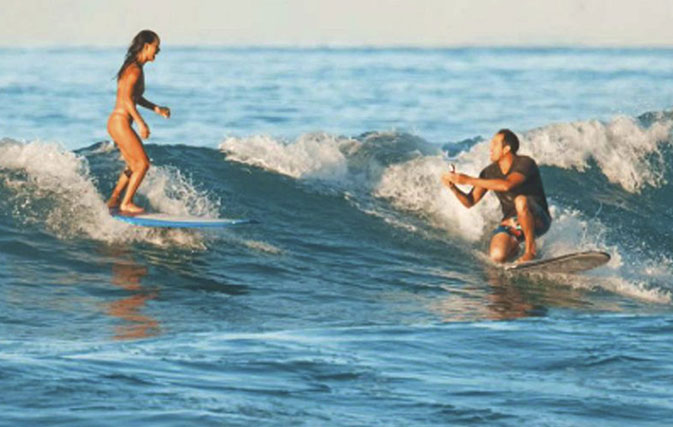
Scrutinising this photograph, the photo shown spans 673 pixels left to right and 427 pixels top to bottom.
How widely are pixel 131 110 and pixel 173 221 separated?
1102mm

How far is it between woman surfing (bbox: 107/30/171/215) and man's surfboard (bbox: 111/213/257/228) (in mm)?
91

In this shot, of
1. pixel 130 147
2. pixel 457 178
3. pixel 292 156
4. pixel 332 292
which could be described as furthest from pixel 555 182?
pixel 130 147

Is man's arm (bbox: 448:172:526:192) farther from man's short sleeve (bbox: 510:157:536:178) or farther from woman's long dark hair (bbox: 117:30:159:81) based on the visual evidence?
woman's long dark hair (bbox: 117:30:159:81)

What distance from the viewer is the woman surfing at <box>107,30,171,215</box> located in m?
12.9

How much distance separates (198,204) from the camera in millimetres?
15430

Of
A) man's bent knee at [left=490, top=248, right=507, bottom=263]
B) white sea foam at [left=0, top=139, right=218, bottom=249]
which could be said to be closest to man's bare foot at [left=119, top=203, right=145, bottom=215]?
white sea foam at [left=0, top=139, right=218, bottom=249]

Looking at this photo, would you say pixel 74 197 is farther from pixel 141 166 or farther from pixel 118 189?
pixel 141 166

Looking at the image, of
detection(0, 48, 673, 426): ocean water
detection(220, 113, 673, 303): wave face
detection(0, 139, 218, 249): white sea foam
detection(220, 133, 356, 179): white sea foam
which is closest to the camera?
detection(0, 48, 673, 426): ocean water

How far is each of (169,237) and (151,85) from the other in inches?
1173

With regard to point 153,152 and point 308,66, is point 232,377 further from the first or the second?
point 308,66

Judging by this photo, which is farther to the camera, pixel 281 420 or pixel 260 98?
pixel 260 98

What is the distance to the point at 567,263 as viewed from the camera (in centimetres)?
1331

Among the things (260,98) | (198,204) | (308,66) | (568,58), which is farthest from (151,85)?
(198,204)

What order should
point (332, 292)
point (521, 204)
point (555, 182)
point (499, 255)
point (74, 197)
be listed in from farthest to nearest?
point (555, 182)
point (74, 197)
point (499, 255)
point (521, 204)
point (332, 292)
